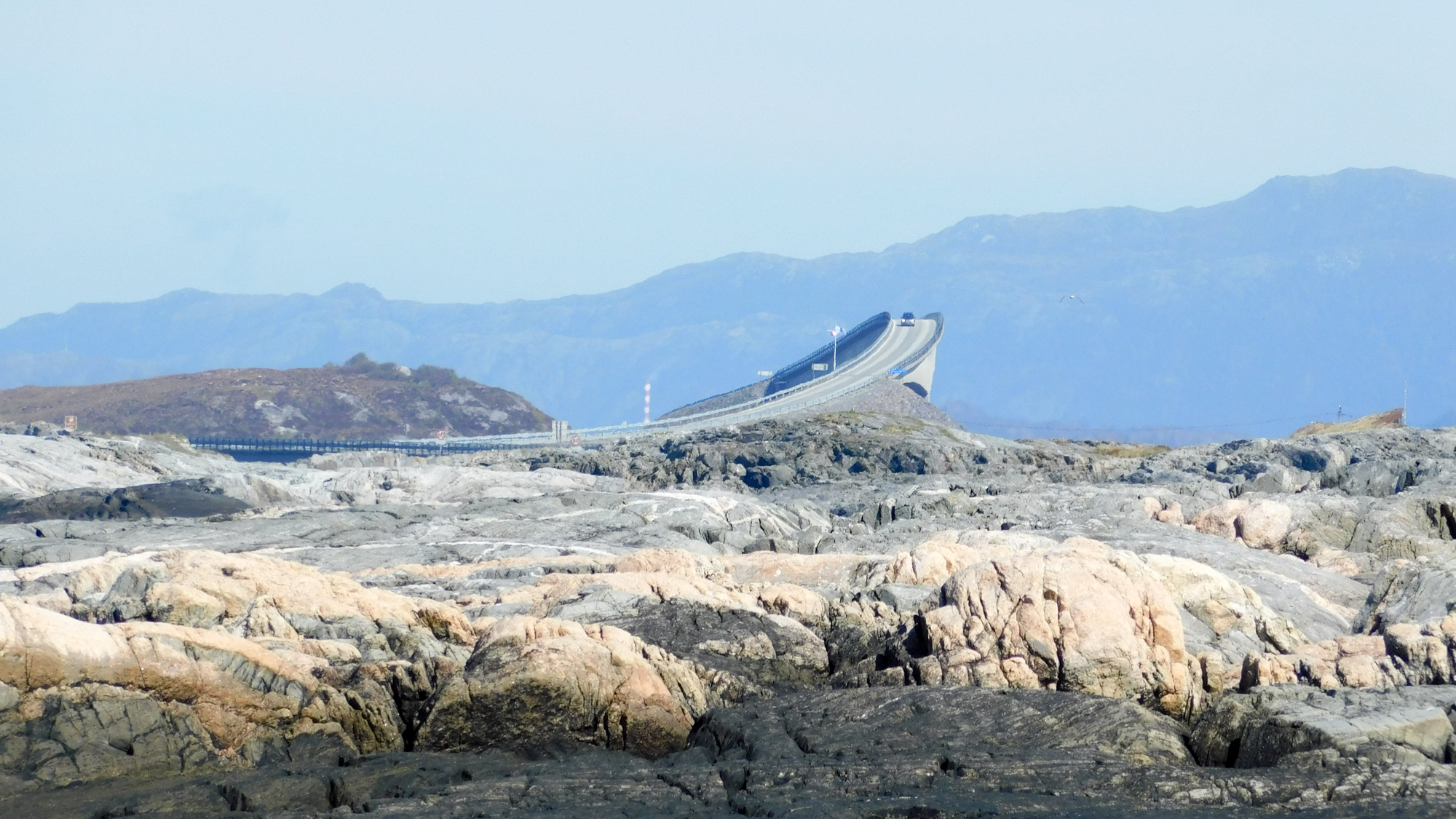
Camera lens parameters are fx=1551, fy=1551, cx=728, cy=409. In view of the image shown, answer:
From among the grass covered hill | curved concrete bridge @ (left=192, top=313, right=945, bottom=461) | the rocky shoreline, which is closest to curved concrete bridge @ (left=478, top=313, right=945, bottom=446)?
curved concrete bridge @ (left=192, top=313, right=945, bottom=461)

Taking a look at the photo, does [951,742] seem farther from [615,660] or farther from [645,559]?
[645,559]

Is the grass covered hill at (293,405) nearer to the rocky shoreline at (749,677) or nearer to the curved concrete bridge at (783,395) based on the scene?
the curved concrete bridge at (783,395)

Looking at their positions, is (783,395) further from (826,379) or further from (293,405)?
(293,405)

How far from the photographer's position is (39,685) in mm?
20719

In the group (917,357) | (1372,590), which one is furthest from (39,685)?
(917,357)

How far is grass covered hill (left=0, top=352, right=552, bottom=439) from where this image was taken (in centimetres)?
15112

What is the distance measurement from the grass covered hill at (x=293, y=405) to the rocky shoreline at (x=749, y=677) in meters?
117

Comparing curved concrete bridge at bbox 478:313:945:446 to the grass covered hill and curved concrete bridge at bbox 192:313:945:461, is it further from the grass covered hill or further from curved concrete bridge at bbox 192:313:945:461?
the grass covered hill

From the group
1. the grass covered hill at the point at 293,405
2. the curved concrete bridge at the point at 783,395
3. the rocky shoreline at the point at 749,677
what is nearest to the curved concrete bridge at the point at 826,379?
the curved concrete bridge at the point at 783,395

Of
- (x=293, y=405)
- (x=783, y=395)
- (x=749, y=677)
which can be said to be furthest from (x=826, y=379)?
(x=749, y=677)

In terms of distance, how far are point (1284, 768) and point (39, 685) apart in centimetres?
1629

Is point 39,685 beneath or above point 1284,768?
above

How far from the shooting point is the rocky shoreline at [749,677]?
1925cm

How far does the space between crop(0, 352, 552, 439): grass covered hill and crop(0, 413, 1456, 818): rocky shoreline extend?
117235mm
